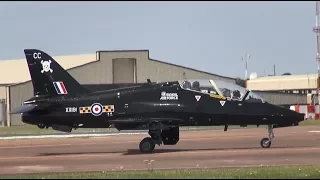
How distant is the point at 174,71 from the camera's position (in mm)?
69750

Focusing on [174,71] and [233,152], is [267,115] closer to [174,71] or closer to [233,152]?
[233,152]

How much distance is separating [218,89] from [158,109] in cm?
214

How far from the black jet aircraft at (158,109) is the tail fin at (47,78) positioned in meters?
0.08

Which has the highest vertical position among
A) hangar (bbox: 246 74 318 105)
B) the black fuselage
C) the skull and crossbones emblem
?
hangar (bbox: 246 74 318 105)

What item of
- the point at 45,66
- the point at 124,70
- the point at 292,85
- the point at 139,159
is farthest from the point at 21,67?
the point at 139,159

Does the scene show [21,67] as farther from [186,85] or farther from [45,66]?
[186,85]

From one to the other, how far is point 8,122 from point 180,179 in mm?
53472

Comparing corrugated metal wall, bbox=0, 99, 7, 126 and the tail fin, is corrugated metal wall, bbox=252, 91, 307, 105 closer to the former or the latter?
corrugated metal wall, bbox=0, 99, 7, 126

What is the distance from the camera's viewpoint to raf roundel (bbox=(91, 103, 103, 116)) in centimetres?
2081

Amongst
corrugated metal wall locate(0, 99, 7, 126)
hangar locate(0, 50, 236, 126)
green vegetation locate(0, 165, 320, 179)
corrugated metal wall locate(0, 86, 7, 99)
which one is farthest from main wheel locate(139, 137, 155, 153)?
corrugated metal wall locate(0, 86, 7, 99)

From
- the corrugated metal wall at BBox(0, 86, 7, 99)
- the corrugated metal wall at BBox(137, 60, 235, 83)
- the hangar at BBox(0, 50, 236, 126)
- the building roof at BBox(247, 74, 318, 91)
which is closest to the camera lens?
the hangar at BBox(0, 50, 236, 126)

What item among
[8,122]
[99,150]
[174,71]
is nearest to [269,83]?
[174,71]

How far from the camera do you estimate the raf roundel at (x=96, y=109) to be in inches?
819

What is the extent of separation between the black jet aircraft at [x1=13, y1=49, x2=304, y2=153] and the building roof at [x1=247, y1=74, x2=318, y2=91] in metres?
75.7
